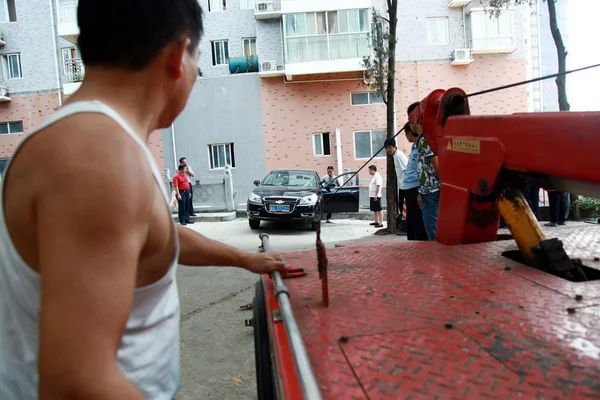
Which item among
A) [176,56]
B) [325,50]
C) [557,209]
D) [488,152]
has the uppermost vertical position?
[325,50]

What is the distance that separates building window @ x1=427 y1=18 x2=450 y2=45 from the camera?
20.1 meters

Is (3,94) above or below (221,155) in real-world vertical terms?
above

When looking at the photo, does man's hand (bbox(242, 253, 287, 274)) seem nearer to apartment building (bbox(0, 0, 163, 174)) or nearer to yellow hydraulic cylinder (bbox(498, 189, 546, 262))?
yellow hydraulic cylinder (bbox(498, 189, 546, 262))

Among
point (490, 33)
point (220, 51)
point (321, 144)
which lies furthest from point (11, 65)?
point (490, 33)

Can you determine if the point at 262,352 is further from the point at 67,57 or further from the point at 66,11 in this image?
the point at 67,57

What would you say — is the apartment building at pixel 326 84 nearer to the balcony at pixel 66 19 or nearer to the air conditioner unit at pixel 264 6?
the air conditioner unit at pixel 264 6

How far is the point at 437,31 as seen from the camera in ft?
66.4

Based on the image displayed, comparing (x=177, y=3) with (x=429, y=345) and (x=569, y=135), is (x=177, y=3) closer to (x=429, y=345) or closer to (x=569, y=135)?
(x=429, y=345)

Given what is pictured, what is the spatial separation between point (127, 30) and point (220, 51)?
842 inches

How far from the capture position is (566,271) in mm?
2152

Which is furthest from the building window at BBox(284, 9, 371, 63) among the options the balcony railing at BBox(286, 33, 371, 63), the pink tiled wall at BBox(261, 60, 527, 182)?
the pink tiled wall at BBox(261, 60, 527, 182)

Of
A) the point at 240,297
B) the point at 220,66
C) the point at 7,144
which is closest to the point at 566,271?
the point at 240,297

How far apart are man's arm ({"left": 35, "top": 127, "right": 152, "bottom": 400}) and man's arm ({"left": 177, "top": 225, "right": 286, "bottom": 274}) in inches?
26.4

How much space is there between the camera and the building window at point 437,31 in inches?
792
